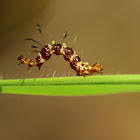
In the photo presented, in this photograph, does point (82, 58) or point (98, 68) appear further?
point (82, 58)

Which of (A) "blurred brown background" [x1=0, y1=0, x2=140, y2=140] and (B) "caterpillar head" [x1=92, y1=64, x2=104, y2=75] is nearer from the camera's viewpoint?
(B) "caterpillar head" [x1=92, y1=64, x2=104, y2=75]

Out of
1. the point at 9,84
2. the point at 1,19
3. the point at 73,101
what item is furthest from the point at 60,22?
the point at 9,84

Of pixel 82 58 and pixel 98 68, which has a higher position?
pixel 82 58

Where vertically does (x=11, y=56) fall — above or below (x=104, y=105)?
above

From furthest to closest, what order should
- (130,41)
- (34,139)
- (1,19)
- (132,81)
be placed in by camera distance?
(1,19)
(130,41)
(34,139)
(132,81)

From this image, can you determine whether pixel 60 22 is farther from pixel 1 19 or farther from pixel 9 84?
pixel 9 84

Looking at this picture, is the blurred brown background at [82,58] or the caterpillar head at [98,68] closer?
the caterpillar head at [98,68]

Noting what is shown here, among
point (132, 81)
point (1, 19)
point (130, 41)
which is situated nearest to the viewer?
point (132, 81)

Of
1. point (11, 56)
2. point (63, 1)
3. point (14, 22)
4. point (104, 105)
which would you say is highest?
point (63, 1)
